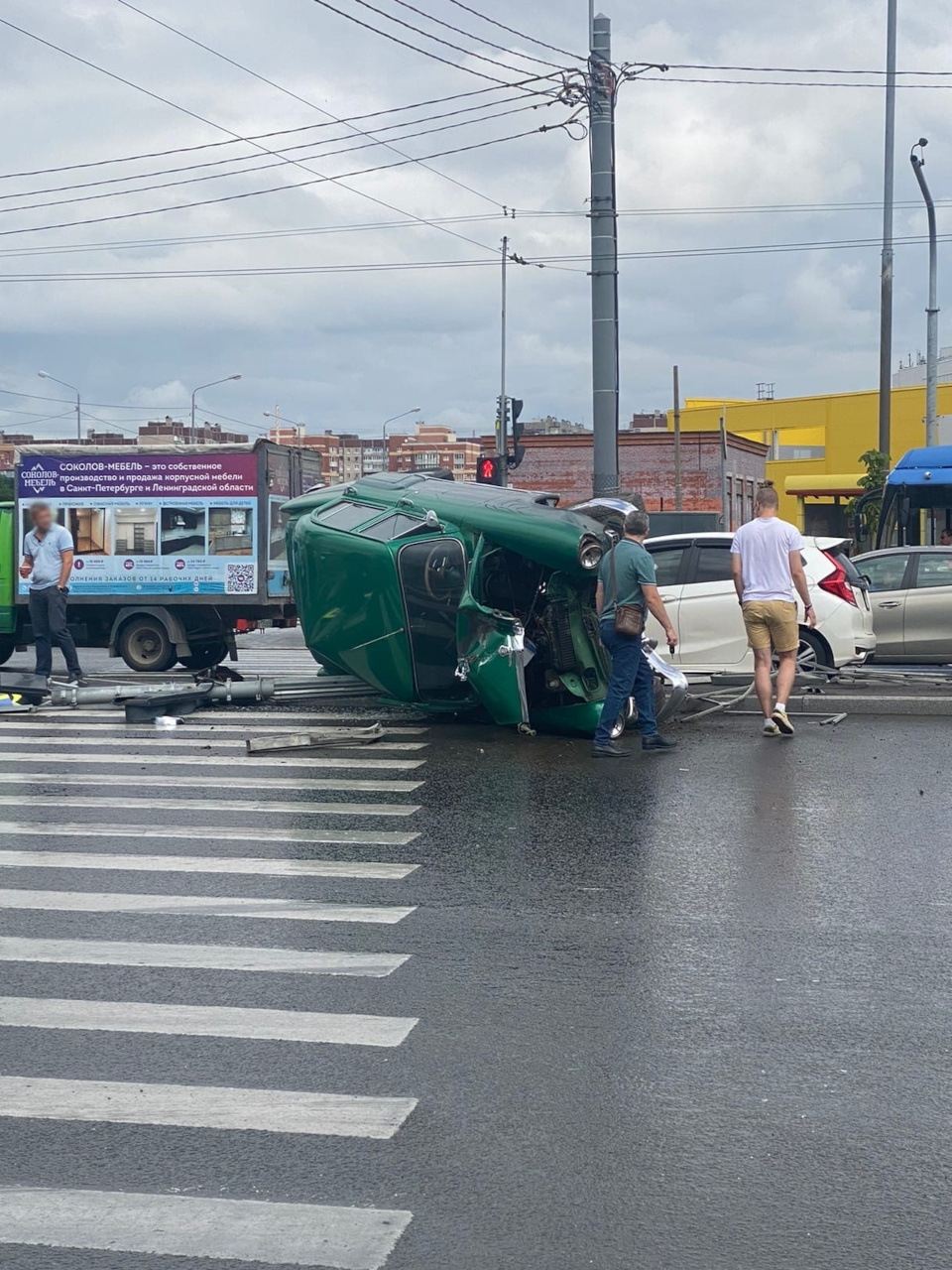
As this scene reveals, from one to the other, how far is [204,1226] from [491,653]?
7.97 meters

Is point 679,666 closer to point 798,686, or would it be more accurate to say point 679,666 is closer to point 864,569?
point 798,686

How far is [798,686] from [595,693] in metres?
3.33

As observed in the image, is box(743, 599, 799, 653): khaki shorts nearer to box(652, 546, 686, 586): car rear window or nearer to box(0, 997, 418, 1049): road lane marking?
box(652, 546, 686, 586): car rear window

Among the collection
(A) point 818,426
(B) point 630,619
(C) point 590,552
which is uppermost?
(A) point 818,426

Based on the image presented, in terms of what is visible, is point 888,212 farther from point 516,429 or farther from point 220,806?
point 220,806

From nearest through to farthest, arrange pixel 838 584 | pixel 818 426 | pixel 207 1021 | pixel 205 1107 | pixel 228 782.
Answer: pixel 205 1107 < pixel 207 1021 < pixel 228 782 < pixel 838 584 < pixel 818 426

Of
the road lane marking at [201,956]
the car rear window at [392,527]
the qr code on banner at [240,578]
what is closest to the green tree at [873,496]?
the qr code on banner at [240,578]

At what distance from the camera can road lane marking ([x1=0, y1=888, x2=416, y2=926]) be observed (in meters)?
6.52

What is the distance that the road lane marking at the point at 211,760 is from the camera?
10.7 metres

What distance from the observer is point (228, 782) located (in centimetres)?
1002

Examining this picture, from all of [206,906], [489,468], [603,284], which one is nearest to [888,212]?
[489,468]

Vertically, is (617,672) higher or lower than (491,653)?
lower

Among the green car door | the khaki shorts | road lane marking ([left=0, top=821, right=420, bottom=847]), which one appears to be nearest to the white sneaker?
the khaki shorts

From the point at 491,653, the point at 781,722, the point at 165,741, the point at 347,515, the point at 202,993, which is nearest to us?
the point at 202,993
